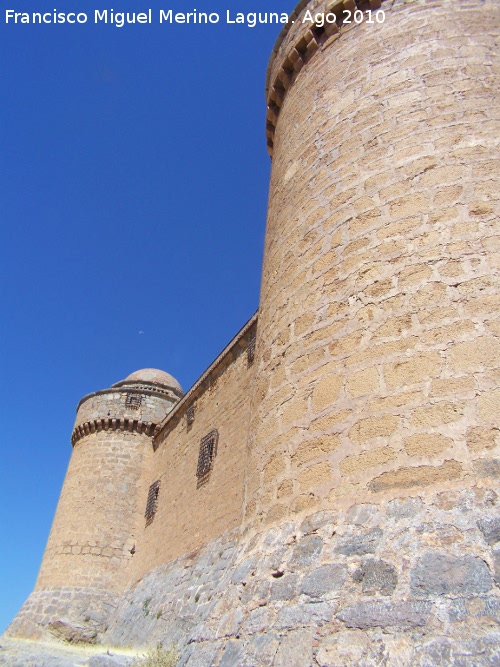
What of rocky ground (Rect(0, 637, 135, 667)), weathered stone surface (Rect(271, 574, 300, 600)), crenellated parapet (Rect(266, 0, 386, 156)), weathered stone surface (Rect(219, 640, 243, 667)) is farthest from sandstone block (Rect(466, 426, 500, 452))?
rocky ground (Rect(0, 637, 135, 667))

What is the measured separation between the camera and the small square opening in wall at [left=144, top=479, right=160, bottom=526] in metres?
14.4

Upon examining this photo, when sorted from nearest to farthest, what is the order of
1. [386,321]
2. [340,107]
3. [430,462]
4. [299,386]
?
[430,462] < [386,321] < [299,386] < [340,107]

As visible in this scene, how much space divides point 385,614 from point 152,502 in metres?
13.4

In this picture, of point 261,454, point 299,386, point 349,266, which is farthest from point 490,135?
point 261,454

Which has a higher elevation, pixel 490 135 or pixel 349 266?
pixel 490 135

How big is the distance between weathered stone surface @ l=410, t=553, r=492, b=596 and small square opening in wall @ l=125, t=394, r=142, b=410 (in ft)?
52.4

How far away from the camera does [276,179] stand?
5332 millimetres

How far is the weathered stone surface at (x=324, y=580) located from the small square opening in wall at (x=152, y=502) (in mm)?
12500

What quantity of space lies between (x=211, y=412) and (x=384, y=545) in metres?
9.90

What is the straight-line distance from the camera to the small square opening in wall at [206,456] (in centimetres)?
1119

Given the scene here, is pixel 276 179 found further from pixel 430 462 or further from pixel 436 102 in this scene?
pixel 430 462

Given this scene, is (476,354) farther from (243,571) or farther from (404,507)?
(243,571)

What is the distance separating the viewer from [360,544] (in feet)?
8.33

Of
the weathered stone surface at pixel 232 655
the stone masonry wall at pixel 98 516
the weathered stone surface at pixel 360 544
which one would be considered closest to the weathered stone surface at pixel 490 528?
the weathered stone surface at pixel 360 544
